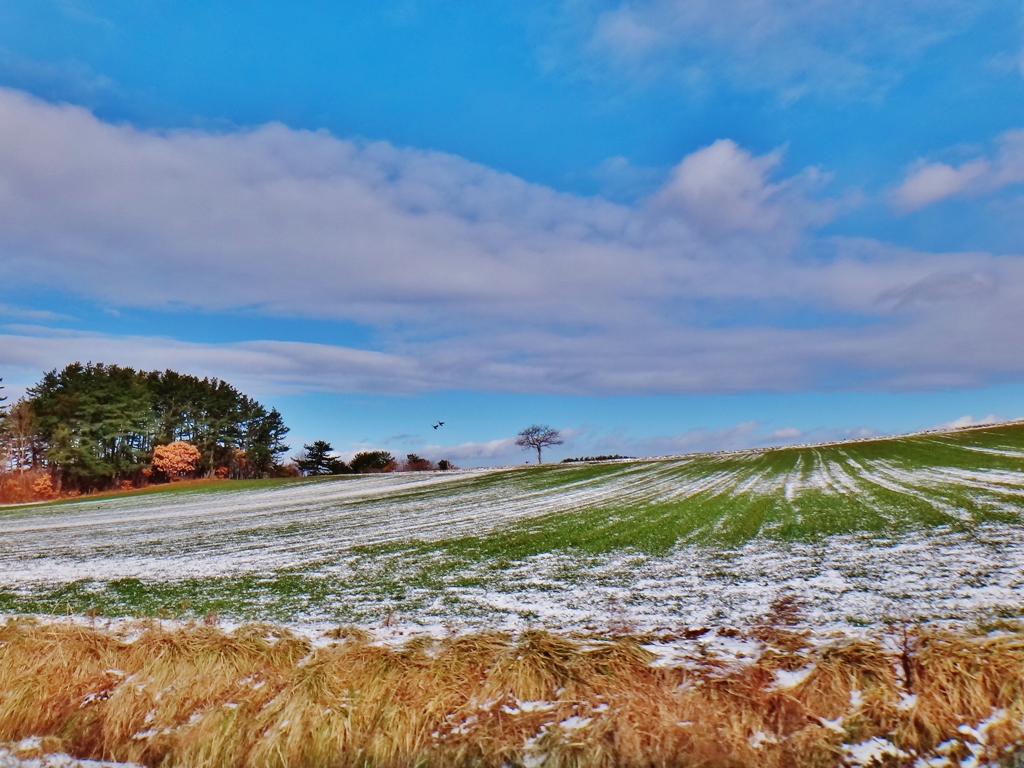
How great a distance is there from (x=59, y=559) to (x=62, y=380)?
8155 centimetres

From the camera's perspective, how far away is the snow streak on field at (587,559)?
9352 mm

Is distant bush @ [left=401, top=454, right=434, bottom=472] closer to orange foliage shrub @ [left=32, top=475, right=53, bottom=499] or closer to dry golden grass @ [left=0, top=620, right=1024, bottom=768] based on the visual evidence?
orange foliage shrub @ [left=32, top=475, right=53, bottom=499]

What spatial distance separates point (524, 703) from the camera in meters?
6.20

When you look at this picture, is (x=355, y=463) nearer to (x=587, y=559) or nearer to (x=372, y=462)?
(x=372, y=462)

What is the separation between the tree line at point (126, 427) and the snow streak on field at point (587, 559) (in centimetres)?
5096

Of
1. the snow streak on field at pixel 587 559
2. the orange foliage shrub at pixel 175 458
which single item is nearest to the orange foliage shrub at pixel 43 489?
the orange foliage shrub at pixel 175 458

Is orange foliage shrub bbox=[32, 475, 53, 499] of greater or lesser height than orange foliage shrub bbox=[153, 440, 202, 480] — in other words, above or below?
below

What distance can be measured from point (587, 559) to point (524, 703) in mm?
7651

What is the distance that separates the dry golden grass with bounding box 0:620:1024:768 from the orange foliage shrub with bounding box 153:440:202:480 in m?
79.7

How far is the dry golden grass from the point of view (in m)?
5.32

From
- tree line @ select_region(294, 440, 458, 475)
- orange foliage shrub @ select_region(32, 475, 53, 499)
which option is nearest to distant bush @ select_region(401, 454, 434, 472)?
tree line @ select_region(294, 440, 458, 475)

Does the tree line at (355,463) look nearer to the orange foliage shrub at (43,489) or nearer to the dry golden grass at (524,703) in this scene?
the orange foliage shrub at (43,489)

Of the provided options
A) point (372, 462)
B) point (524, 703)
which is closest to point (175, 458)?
point (372, 462)

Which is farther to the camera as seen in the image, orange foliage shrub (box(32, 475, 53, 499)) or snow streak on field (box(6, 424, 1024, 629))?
orange foliage shrub (box(32, 475, 53, 499))
